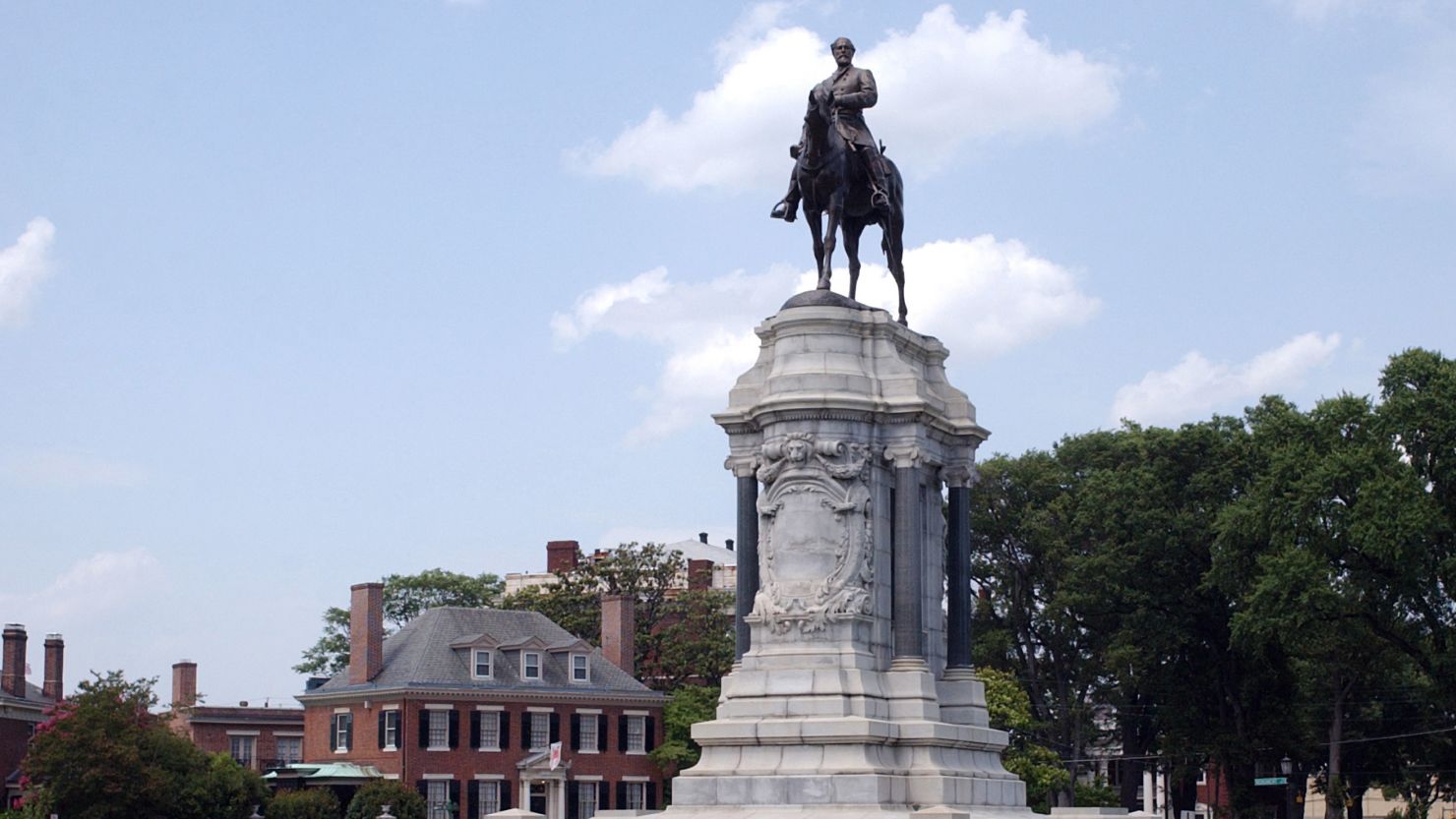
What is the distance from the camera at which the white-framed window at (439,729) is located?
7288cm

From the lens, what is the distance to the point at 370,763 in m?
73.3

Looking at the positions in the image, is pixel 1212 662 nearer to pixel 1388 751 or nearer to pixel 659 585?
pixel 1388 751

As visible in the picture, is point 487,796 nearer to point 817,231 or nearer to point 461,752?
point 461,752

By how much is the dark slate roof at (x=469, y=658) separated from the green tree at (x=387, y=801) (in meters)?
4.82

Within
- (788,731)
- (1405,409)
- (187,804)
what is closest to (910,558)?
(788,731)

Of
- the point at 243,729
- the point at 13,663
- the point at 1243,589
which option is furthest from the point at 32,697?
the point at 1243,589

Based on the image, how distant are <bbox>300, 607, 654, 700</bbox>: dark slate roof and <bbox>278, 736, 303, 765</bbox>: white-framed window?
891 centimetres

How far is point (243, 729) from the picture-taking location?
84.4 meters

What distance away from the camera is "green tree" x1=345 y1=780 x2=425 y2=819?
67.6 m

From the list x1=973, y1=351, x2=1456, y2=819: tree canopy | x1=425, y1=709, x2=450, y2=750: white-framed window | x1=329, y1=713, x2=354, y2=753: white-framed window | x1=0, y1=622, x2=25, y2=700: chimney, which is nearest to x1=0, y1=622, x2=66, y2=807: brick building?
x1=0, y1=622, x2=25, y2=700: chimney

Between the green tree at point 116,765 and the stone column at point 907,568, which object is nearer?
the stone column at point 907,568

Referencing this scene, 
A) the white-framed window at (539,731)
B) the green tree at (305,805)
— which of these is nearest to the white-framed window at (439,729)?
the white-framed window at (539,731)

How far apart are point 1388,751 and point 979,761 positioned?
45.6 m

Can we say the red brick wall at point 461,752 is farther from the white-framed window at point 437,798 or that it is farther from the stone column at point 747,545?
the stone column at point 747,545
